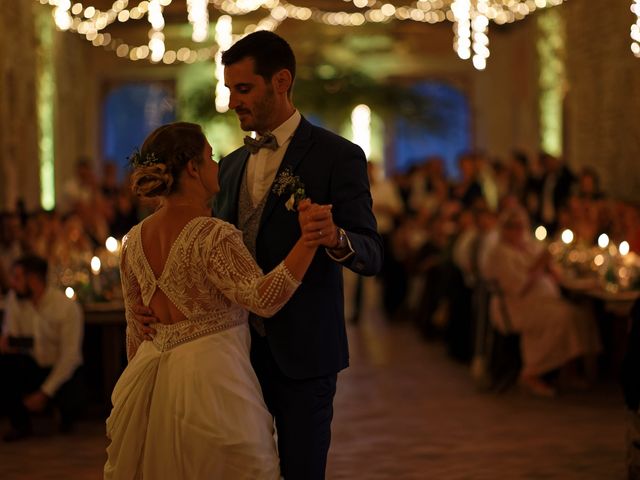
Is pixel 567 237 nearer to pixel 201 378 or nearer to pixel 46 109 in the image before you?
pixel 201 378

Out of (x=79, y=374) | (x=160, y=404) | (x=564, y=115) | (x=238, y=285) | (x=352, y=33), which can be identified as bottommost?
(x=79, y=374)

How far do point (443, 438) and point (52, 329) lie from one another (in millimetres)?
2222

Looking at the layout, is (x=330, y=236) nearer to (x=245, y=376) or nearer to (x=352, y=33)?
(x=245, y=376)

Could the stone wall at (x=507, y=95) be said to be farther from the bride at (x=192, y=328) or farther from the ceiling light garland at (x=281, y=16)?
the bride at (x=192, y=328)

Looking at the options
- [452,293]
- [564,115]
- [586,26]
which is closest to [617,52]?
[586,26]

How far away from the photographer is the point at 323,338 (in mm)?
3443

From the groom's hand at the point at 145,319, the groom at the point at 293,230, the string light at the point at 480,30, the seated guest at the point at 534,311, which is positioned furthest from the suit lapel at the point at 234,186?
the string light at the point at 480,30

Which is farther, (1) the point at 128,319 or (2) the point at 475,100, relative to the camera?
(2) the point at 475,100

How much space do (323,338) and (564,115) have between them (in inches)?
539

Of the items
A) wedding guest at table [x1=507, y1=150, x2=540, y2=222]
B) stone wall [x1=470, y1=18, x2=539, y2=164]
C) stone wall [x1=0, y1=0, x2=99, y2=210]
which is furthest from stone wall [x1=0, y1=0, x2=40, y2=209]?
stone wall [x1=470, y1=18, x2=539, y2=164]

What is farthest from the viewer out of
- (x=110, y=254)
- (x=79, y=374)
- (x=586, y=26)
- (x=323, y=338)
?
(x=586, y=26)

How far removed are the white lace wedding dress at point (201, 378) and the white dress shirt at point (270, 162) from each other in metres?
0.25

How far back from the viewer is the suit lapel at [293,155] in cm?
342

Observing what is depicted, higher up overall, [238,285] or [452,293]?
[238,285]
